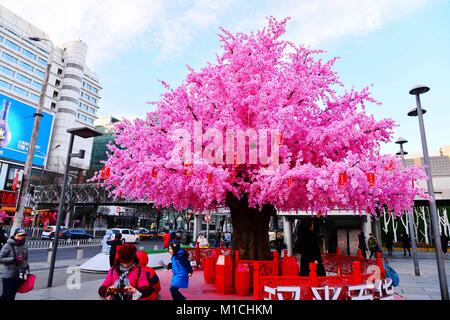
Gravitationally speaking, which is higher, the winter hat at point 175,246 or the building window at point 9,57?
the building window at point 9,57

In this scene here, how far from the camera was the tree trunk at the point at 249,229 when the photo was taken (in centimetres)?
1011

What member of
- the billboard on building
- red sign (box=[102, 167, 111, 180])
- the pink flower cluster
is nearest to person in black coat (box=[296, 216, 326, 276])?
the pink flower cluster

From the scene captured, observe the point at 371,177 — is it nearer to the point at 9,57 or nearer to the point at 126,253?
the point at 126,253

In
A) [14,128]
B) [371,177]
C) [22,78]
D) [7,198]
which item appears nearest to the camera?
[371,177]

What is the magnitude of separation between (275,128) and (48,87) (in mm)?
77239

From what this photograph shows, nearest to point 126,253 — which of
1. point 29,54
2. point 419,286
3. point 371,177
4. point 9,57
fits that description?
point 371,177

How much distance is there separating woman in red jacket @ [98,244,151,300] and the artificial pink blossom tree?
11.9 ft

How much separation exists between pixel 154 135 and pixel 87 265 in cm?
849

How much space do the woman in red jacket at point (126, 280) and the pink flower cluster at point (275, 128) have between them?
3.66 m

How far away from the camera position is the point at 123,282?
443cm

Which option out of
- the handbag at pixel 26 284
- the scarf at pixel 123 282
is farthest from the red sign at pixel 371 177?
the handbag at pixel 26 284

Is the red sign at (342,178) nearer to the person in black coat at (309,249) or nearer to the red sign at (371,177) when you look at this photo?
the red sign at (371,177)

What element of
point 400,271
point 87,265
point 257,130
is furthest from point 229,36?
point 400,271
